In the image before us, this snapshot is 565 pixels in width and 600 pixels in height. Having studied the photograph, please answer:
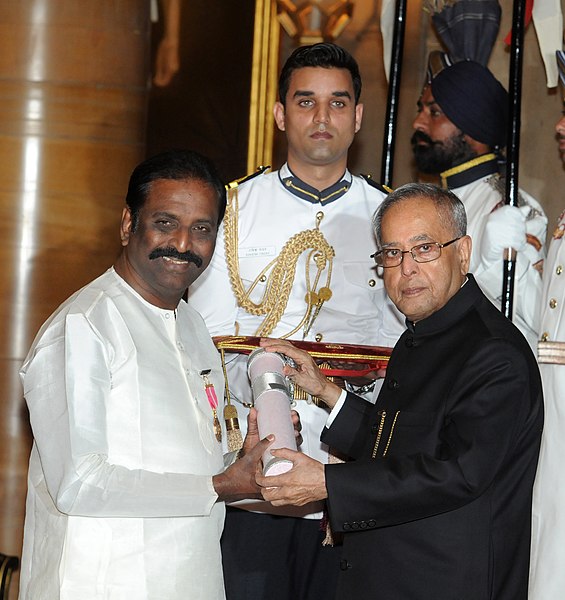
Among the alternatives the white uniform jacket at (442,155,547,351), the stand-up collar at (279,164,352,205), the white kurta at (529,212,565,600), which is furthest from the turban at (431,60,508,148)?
the stand-up collar at (279,164,352,205)

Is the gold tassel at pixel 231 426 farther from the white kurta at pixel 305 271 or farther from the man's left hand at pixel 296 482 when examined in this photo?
the white kurta at pixel 305 271

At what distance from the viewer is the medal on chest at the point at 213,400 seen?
2643 mm

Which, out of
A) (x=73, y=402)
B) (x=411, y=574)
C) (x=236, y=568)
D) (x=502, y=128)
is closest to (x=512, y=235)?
(x=502, y=128)

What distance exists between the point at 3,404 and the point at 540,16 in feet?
9.02

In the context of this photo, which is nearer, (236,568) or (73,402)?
(73,402)

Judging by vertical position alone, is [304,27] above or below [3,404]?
above

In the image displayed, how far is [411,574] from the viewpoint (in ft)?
8.12

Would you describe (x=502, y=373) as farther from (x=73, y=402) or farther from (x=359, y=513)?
(x=73, y=402)

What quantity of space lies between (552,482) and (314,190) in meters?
1.20

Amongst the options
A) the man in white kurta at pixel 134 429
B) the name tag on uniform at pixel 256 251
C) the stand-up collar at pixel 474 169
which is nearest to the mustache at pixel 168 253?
the man in white kurta at pixel 134 429

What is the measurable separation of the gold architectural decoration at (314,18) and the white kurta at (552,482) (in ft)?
7.28

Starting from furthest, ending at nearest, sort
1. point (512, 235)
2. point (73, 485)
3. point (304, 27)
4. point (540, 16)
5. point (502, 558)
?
point (304, 27) < point (540, 16) < point (512, 235) < point (502, 558) < point (73, 485)

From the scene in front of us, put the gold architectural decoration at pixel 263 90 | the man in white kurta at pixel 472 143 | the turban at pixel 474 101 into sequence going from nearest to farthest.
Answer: the man in white kurta at pixel 472 143, the turban at pixel 474 101, the gold architectural decoration at pixel 263 90

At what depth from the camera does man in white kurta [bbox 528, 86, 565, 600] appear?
3.45m
